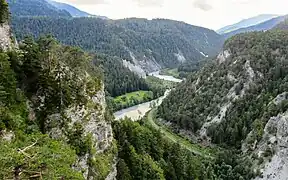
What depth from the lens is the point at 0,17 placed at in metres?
46.7

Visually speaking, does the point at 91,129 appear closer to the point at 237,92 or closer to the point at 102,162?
the point at 102,162

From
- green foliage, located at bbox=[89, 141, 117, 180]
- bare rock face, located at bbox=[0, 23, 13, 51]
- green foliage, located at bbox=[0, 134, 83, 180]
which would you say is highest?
bare rock face, located at bbox=[0, 23, 13, 51]

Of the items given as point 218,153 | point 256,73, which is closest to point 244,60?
point 256,73

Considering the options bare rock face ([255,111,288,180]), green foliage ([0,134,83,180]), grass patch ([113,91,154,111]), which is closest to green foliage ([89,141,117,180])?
green foliage ([0,134,83,180])

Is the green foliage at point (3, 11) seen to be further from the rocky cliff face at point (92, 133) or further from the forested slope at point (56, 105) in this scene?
the rocky cliff face at point (92, 133)

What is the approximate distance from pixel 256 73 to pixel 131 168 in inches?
2894

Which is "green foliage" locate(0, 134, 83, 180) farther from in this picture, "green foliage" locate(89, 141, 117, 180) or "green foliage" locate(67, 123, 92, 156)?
"green foliage" locate(89, 141, 117, 180)

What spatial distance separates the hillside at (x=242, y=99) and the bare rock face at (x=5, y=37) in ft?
216

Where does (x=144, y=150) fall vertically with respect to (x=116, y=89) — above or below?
above

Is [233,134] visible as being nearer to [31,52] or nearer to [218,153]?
[218,153]

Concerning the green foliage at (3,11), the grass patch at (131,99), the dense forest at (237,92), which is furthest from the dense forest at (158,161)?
the grass patch at (131,99)

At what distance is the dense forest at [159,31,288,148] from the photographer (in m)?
109

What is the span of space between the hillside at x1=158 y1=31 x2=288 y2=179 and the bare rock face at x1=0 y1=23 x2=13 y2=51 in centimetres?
6577

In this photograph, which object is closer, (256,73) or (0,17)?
(0,17)
